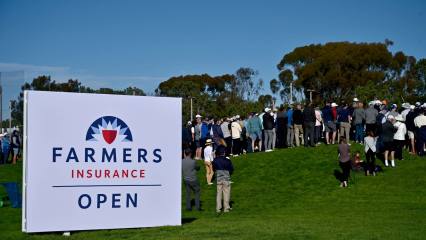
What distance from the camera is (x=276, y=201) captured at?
81.2 ft

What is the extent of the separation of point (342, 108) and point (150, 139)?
16.9 metres

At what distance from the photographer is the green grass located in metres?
16.1

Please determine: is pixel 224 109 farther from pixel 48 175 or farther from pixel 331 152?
pixel 48 175

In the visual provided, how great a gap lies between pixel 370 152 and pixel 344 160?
1828 mm

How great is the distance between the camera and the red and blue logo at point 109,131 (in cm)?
1684

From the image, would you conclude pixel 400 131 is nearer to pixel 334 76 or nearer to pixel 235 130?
pixel 235 130

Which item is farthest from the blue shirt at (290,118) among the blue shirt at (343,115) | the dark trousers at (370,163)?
the dark trousers at (370,163)

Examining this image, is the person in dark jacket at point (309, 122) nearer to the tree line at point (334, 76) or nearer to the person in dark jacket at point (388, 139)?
Answer: the person in dark jacket at point (388, 139)

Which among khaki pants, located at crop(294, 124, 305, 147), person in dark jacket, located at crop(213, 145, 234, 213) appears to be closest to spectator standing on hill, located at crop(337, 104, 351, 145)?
khaki pants, located at crop(294, 124, 305, 147)

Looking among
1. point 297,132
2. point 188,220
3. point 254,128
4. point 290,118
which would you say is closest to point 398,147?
point 297,132

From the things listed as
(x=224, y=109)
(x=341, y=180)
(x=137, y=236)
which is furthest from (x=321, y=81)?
(x=137, y=236)

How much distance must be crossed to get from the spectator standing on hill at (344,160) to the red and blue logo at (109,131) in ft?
36.8

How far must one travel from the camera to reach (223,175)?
21547 millimetres

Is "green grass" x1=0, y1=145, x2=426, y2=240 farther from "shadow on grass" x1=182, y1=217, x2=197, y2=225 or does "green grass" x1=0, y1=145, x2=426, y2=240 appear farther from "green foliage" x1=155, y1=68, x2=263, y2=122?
"green foliage" x1=155, y1=68, x2=263, y2=122
